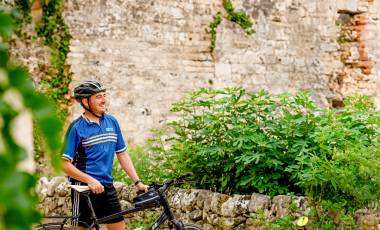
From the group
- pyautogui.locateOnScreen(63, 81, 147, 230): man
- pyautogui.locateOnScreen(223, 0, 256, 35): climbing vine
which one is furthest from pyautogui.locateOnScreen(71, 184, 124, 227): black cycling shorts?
A: pyautogui.locateOnScreen(223, 0, 256, 35): climbing vine

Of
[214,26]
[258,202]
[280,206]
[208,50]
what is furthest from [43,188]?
[214,26]

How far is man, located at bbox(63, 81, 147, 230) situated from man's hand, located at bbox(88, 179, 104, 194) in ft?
0.25

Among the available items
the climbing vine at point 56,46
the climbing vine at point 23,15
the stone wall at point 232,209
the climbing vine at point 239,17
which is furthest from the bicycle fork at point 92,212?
the climbing vine at point 239,17

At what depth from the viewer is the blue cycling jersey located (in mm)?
5043

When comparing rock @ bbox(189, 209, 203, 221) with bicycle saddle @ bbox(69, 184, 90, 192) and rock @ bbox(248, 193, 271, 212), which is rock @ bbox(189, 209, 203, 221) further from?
bicycle saddle @ bbox(69, 184, 90, 192)

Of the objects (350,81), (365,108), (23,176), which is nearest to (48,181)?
(365,108)

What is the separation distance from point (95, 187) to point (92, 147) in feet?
1.07

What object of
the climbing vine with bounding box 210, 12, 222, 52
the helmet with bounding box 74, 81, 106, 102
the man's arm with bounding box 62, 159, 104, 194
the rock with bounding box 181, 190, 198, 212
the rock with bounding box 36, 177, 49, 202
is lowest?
the rock with bounding box 36, 177, 49, 202

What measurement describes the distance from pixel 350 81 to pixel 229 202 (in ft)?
24.9

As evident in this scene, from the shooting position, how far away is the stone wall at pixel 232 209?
5.85 m

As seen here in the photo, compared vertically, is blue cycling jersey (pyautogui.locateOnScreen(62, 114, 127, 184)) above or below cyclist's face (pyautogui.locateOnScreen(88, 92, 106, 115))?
below

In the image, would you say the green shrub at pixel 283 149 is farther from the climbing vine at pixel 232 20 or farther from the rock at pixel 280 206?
the climbing vine at pixel 232 20

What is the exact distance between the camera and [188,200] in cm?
682

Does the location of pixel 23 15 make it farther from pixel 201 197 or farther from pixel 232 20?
pixel 201 197
